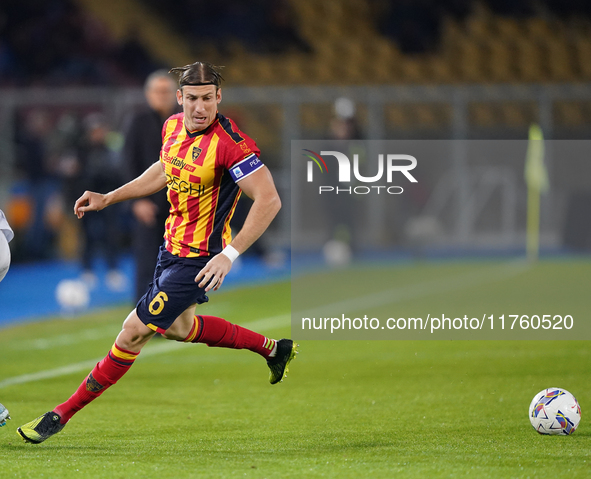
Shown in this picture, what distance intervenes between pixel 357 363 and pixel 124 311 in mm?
4234

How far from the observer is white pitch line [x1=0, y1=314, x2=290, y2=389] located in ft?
23.4

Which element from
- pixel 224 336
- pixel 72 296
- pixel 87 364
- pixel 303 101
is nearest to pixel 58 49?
pixel 303 101

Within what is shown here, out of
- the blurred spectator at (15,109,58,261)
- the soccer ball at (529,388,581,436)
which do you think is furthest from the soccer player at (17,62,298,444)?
the blurred spectator at (15,109,58,261)

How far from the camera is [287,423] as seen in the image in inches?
216

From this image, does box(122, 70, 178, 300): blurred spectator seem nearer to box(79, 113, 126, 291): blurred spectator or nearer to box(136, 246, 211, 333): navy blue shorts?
box(136, 246, 211, 333): navy blue shorts

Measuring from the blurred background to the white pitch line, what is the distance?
8.54ft

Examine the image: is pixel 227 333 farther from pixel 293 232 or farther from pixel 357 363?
pixel 293 232

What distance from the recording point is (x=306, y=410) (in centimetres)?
590

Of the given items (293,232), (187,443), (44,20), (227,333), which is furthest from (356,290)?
(44,20)

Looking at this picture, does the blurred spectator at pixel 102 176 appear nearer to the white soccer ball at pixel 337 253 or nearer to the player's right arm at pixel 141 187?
the white soccer ball at pixel 337 253

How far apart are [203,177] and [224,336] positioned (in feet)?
3.87

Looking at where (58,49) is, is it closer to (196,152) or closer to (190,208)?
(190,208)

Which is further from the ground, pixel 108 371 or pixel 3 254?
pixel 3 254

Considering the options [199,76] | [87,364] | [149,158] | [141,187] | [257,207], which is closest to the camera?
[257,207]
